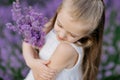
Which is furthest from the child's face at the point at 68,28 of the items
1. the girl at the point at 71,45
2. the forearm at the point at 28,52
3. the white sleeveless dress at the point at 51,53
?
the forearm at the point at 28,52

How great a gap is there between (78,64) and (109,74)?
96cm

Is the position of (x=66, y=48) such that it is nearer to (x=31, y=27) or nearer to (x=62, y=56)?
(x=62, y=56)

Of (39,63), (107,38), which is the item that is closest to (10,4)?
(107,38)

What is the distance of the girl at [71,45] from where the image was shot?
223 cm

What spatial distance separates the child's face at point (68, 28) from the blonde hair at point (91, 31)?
0.09 ft

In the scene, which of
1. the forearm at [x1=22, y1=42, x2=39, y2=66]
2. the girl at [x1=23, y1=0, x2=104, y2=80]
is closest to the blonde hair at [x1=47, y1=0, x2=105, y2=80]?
the girl at [x1=23, y1=0, x2=104, y2=80]

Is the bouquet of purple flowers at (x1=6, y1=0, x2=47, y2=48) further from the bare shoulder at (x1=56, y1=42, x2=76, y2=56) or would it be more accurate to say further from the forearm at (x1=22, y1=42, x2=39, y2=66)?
the bare shoulder at (x1=56, y1=42, x2=76, y2=56)

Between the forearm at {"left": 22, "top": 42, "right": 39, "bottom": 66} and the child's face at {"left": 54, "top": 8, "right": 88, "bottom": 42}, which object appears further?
the forearm at {"left": 22, "top": 42, "right": 39, "bottom": 66}

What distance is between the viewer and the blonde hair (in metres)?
2.23

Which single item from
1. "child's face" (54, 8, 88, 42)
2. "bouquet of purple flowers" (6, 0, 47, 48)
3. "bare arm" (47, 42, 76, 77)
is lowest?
"bare arm" (47, 42, 76, 77)

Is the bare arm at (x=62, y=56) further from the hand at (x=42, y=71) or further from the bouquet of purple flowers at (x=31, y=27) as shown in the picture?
the bouquet of purple flowers at (x=31, y=27)

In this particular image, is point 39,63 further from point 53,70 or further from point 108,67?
point 108,67

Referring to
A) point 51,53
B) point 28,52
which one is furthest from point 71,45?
point 28,52

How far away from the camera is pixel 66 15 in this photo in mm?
2240
